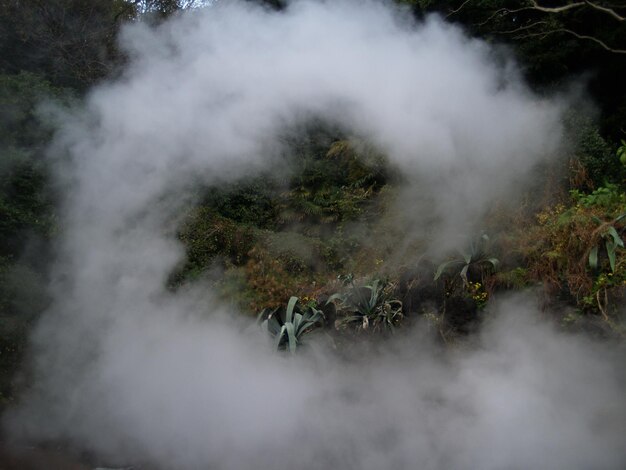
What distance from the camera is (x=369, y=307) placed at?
172 inches

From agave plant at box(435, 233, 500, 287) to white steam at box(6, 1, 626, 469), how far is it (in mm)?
376

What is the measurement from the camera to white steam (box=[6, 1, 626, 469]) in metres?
3.89

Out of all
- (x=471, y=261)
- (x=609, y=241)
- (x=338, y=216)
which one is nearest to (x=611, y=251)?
(x=609, y=241)

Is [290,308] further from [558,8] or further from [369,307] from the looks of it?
[558,8]

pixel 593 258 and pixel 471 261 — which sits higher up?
pixel 471 261

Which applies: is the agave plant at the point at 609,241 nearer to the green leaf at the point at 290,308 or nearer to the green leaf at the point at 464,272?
the green leaf at the point at 464,272

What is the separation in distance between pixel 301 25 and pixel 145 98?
1614 millimetres

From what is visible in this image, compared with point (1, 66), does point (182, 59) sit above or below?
below

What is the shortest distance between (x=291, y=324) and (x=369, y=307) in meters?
0.63

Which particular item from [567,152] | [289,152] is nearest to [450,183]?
[567,152]

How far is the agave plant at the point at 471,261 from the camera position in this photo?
4227 millimetres

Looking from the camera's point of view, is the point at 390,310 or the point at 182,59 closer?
the point at 390,310

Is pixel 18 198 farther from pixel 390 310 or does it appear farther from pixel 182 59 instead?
pixel 390 310

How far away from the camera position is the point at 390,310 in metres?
4.33
